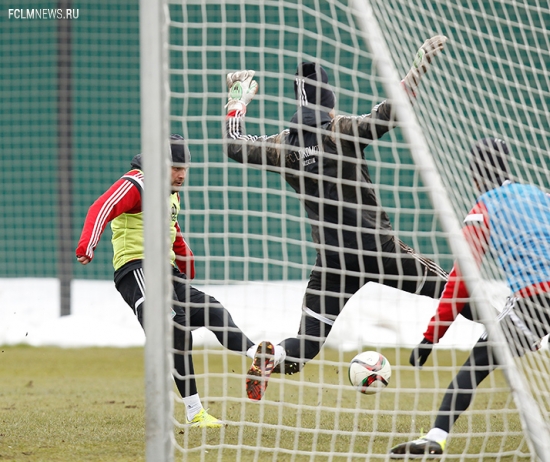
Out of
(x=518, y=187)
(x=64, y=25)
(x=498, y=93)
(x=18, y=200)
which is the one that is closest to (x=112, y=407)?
(x=518, y=187)

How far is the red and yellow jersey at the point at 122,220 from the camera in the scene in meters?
4.93

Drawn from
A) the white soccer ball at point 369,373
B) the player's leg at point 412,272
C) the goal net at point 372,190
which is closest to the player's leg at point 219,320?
the goal net at point 372,190

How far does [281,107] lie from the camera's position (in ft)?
19.6

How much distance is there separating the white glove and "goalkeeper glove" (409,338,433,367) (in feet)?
5.60

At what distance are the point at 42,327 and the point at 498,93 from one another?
20.3ft

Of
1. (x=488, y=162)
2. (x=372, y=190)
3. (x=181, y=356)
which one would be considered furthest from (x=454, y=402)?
(x=181, y=356)

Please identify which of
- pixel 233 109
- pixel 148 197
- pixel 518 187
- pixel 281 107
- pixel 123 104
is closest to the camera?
pixel 148 197

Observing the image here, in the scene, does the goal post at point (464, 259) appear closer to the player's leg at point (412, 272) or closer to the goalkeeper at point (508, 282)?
the goalkeeper at point (508, 282)

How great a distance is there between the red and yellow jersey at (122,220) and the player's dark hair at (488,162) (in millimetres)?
1780

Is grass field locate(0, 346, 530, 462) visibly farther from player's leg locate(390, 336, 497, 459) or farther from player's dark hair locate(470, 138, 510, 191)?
player's dark hair locate(470, 138, 510, 191)

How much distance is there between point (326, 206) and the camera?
501 cm

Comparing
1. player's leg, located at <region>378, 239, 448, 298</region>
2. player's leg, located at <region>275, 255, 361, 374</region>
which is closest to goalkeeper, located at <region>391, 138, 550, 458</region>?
player's leg, located at <region>378, 239, 448, 298</region>

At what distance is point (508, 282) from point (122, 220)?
8.16 feet

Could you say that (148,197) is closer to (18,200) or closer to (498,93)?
(498,93)
